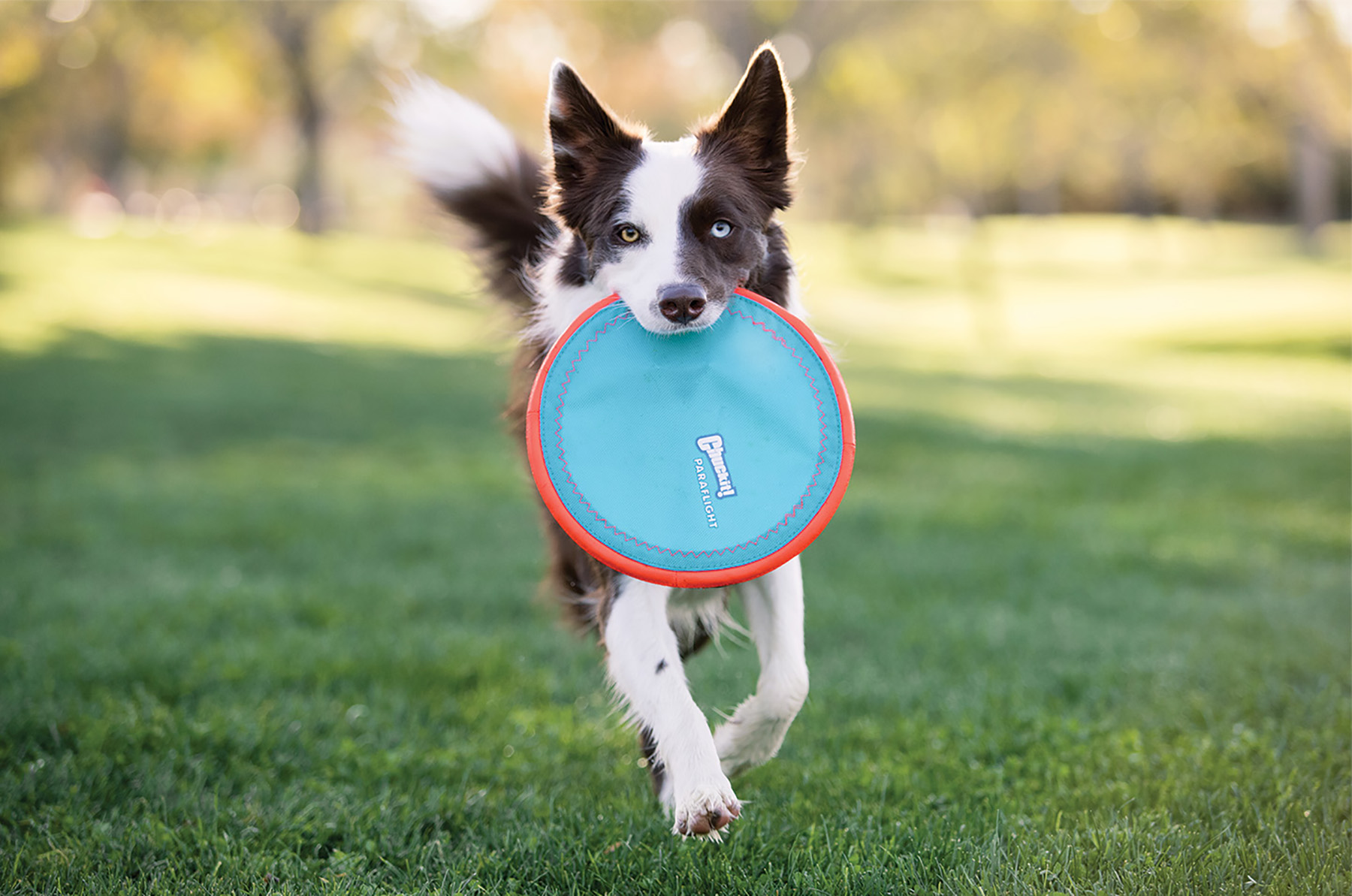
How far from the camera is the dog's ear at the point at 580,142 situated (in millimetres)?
3590

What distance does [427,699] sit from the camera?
499 centimetres

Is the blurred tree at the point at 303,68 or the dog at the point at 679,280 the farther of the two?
the blurred tree at the point at 303,68

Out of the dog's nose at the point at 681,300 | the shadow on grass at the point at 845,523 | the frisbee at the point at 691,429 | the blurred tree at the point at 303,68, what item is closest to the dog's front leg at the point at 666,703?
the frisbee at the point at 691,429

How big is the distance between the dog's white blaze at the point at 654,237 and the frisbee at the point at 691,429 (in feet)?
0.36

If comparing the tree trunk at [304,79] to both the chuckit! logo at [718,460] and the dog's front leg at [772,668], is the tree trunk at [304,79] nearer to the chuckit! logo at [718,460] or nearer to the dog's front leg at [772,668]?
the chuckit! logo at [718,460]

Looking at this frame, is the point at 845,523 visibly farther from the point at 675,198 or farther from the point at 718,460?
the point at 675,198

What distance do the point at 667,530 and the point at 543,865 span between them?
1069 mm

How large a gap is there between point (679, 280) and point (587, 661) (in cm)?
278

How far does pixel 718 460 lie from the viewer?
3572 mm

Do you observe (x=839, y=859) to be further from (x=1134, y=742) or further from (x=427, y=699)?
(x=427, y=699)

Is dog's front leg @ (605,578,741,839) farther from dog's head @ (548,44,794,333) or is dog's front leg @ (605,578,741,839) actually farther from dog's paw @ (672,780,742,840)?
dog's head @ (548,44,794,333)

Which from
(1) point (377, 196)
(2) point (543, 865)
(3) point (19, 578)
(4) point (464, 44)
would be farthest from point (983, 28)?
(1) point (377, 196)

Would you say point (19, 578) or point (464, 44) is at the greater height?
point (464, 44)

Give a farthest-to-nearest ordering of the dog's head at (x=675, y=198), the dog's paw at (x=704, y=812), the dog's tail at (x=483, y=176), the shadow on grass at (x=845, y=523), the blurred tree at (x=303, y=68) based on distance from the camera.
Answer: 1. the blurred tree at (x=303, y=68)
2. the shadow on grass at (x=845, y=523)
3. the dog's tail at (x=483, y=176)
4. the dog's head at (x=675, y=198)
5. the dog's paw at (x=704, y=812)
